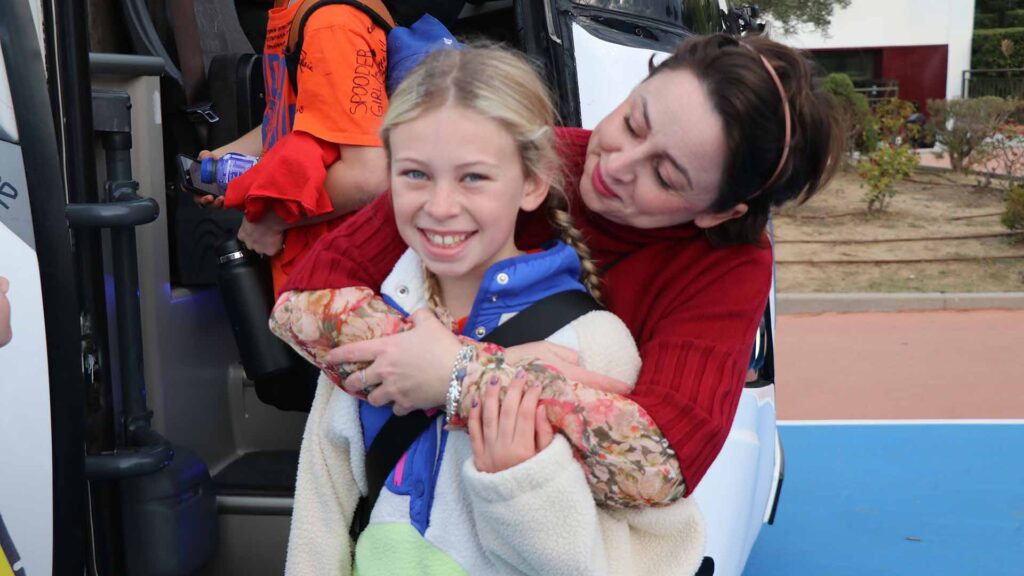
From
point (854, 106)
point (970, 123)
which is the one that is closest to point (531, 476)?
point (970, 123)

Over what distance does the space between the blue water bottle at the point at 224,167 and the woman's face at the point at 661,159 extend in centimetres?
119

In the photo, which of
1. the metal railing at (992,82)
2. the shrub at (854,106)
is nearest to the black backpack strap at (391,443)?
the shrub at (854,106)

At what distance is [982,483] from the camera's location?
5293mm

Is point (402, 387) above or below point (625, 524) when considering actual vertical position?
above

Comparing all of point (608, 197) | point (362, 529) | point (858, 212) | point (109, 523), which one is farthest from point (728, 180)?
point (858, 212)

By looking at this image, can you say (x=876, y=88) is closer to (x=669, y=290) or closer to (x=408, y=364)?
(x=669, y=290)

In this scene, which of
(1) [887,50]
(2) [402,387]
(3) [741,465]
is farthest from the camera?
(1) [887,50]

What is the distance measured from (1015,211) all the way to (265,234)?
10.8 meters

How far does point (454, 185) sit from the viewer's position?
1689 mm

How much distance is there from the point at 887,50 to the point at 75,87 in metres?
33.2

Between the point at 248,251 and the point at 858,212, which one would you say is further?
the point at 858,212

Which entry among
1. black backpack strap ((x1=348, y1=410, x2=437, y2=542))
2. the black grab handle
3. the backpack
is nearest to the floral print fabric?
black backpack strap ((x1=348, y1=410, x2=437, y2=542))

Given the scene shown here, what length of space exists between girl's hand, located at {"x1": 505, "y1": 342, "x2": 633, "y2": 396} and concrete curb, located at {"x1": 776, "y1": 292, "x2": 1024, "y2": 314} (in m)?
8.34

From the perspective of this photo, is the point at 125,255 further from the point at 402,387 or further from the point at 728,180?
the point at 728,180
